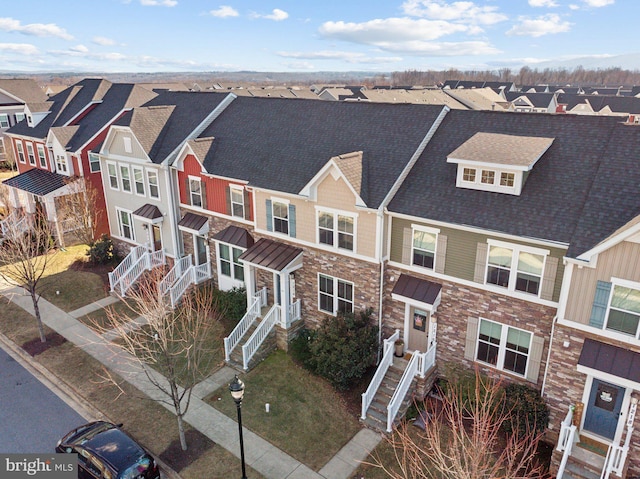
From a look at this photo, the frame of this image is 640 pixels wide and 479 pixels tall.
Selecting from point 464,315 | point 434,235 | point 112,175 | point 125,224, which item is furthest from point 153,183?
point 464,315

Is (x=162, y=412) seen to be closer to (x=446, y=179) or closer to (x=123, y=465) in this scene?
(x=123, y=465)

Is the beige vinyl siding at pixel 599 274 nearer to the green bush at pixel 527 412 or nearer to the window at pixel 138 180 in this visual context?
the green bush at pixel 527 412

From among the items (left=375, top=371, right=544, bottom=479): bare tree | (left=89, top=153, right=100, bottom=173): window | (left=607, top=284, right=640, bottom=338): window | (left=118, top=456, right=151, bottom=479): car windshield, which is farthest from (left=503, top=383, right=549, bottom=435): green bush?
(left=89, top=153, right=100, bottom=173): window

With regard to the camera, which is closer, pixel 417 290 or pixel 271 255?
pixel 417 290

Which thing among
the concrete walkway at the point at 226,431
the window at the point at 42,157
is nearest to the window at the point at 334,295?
the concrete walkway at the point at 226,431

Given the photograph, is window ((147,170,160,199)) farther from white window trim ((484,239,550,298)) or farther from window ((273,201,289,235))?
white window trim ((484,239,550,298))

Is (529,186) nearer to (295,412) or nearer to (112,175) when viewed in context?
(295,412)
